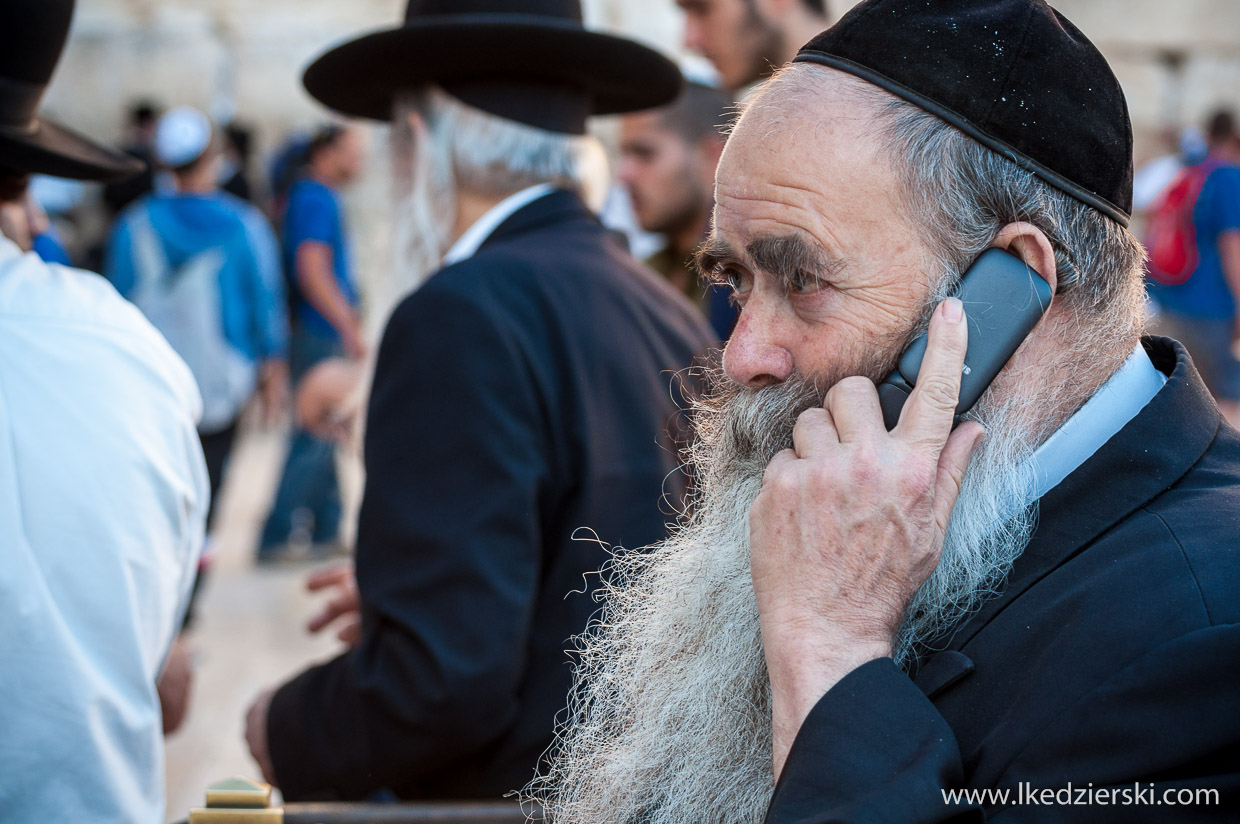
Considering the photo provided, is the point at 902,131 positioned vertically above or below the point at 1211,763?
above

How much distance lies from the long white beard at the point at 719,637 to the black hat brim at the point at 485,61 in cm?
144

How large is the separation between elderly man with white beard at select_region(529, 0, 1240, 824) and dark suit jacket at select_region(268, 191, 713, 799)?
0.60 m

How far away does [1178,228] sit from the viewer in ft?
27.0

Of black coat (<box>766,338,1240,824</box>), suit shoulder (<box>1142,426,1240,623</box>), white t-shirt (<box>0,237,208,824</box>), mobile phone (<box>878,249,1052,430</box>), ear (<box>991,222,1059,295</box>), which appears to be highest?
ear (<box>991,222,1059,295</box>)

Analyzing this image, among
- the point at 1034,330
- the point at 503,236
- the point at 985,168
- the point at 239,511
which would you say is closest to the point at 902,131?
the point at 985,168

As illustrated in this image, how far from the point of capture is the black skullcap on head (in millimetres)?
1574

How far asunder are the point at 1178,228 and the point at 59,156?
25.7 ft

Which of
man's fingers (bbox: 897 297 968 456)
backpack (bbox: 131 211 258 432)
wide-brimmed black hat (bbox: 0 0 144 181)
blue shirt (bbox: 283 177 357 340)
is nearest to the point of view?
man's fingers (bbox: 897 297 968 456)

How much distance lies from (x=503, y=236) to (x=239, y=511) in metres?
6.86

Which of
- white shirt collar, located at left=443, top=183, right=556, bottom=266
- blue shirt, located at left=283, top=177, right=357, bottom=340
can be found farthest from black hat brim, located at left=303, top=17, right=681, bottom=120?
blue shirt, located at left=283, top=177, right=357, bottom=340

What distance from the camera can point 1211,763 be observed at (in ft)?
4.08

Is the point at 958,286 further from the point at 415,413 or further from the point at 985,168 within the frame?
the point at 415,413

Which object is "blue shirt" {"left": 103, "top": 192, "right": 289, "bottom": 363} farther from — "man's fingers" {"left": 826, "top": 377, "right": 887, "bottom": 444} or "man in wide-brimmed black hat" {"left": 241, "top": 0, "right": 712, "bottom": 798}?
"man's fingers" {"left": 826, "top": 377, "right": 887, "bottom": 444}

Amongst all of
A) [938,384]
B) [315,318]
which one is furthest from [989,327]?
[315,318]
